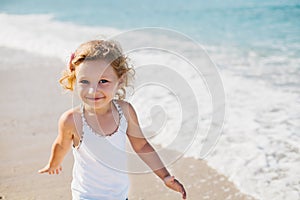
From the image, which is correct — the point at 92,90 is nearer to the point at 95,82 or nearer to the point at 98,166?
the point at 95,82

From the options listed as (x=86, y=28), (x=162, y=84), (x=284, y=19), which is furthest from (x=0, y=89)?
(x=284, y=19)

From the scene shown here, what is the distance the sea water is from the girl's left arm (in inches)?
23.7

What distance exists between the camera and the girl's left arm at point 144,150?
2.31 m

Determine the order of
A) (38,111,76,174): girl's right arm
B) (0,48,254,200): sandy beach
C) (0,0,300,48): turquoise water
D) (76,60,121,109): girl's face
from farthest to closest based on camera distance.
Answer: (0,0,300,48): turquoise water
(0,48,254,200): sandy beach
(38,111,76,174): girl's right arm
(76,60,121,109): girl's face

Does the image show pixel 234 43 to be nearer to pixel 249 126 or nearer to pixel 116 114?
pixel 249 126

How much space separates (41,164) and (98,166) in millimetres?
1781

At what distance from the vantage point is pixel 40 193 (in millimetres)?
3291

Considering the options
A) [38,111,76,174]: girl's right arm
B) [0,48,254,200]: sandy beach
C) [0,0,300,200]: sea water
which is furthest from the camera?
[0,0,300,200]: sea water

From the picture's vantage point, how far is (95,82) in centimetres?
213

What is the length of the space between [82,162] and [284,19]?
12944 mm

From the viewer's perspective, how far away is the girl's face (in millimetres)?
2123

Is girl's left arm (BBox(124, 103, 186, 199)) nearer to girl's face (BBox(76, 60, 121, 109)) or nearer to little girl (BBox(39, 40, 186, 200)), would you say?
little girl (BBox(39, 40, 186, 200))

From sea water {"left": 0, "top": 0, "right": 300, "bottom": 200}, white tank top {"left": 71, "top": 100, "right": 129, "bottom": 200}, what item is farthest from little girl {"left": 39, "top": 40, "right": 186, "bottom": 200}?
sea water {"left": 0, "top": 0, "right": 300, "bottom": 200}

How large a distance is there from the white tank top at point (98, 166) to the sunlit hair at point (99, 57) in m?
0.23
